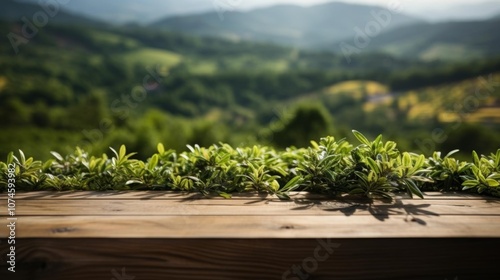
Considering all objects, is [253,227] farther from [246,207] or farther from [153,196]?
[153,196]

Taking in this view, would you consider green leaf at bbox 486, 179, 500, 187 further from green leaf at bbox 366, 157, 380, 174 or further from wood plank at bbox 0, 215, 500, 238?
green leaf at bbox 366, 157, 380, 174

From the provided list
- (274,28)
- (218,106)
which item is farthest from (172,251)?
(274,28)

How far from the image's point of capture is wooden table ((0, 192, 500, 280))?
5.11 ft

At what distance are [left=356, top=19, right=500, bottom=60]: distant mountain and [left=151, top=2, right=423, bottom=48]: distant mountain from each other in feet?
36.0

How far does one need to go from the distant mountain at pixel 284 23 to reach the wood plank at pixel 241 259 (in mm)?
103343

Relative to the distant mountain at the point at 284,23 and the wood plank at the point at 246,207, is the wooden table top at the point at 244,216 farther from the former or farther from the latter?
the distant mountain at the point at 284,23

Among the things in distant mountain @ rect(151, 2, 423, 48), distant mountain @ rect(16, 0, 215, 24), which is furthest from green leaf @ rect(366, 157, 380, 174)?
distant mountain @ rect(16, 0, 215, 24)

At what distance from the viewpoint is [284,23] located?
113875mm

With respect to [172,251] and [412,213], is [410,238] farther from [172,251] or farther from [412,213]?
[172,251]

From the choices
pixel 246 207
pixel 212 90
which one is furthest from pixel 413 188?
pixel 212 90

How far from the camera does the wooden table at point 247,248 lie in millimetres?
1559

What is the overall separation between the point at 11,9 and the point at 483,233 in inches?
4676

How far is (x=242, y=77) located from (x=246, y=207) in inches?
3099

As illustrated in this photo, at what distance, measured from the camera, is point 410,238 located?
1.60 m
